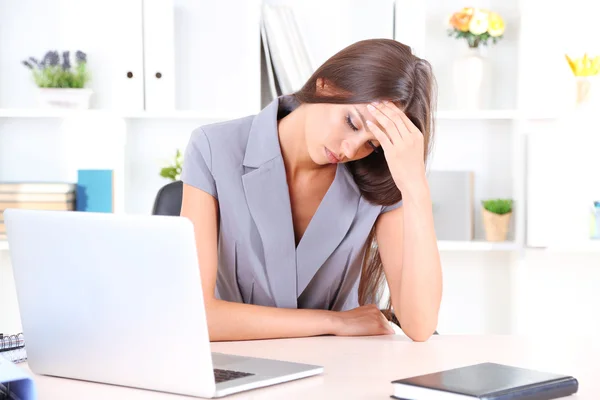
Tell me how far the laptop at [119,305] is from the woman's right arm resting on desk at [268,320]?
1.01 ft

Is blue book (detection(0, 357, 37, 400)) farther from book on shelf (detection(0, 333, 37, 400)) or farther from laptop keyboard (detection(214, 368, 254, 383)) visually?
laptop keyboard (detection(214, 368, 254, 383))

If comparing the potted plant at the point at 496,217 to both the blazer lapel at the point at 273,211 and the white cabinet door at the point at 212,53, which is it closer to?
the white cabinet door at the point at 212,53

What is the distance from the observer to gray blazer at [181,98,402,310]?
178 centimetres

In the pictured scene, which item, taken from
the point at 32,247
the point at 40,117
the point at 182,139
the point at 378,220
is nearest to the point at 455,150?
the point at 182,139

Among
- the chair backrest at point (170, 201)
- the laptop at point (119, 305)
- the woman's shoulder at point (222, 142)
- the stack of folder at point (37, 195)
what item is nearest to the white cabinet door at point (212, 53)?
the stack of folder at point (37, 195)

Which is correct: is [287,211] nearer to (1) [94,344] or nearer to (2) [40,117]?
(1) [94,344]

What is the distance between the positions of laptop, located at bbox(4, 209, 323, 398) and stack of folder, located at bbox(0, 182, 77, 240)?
176 centimetres

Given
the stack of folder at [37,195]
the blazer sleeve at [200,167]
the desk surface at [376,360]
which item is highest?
the blazer sleeve at [200,167]

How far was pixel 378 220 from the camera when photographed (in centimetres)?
185

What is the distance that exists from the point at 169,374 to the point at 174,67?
211cm

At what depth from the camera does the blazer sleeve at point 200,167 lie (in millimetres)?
1748

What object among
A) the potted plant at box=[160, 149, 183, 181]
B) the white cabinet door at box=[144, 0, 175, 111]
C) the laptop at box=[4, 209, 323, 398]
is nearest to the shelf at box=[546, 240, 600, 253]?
the potted plant at box=[160, 149, 183, 181]

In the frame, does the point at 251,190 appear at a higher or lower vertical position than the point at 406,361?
higher

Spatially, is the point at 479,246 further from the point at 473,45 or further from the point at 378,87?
the point at 378,87
